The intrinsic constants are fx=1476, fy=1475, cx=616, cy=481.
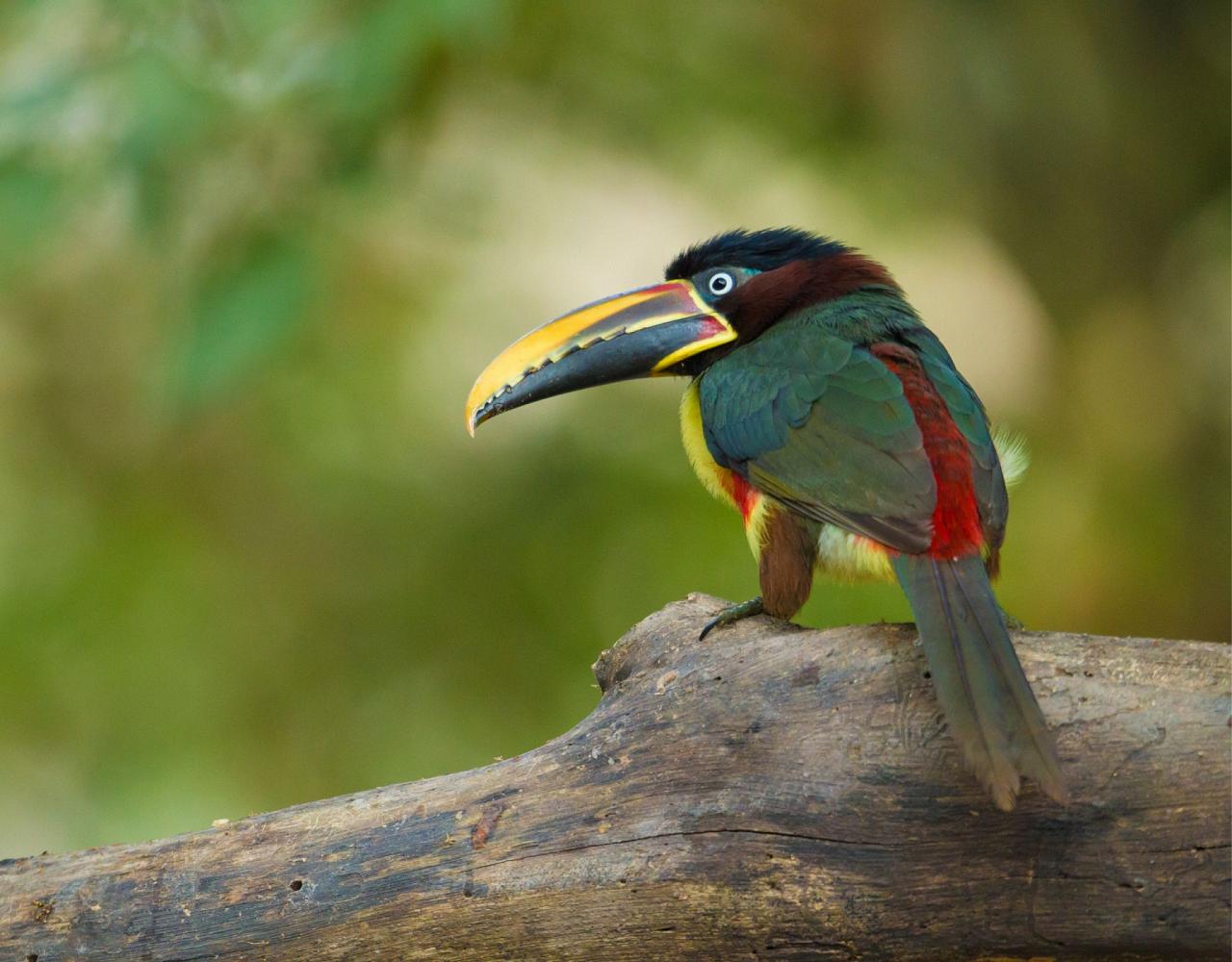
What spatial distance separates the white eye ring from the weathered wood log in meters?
0.96

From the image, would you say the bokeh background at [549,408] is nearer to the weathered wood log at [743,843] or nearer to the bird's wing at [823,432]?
the bird's wing at [823,432]

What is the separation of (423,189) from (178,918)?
2710 mm

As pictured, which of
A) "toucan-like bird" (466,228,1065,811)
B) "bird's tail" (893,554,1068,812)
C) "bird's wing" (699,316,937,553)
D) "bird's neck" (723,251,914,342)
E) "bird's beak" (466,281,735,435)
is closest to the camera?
→ "bird's tail" (893,554,1068,812)

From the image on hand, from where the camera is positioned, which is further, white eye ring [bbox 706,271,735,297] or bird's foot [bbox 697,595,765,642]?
white eye ring [bbox 706,271,735,297]

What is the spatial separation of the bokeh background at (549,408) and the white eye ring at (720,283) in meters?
1.57

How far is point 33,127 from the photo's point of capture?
3.69 metres

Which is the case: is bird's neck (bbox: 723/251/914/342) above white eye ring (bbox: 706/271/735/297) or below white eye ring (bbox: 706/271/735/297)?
below

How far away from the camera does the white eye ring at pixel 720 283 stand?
362 cm

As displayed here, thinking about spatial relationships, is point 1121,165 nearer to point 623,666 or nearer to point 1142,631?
point 1142,631

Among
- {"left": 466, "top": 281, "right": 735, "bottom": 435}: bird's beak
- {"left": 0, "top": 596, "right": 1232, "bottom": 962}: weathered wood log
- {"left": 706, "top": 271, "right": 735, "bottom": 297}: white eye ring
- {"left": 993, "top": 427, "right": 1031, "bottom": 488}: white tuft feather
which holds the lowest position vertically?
{"left": 0, "top": 596, "right": 1232, "bottom": 962}: weathered wood log

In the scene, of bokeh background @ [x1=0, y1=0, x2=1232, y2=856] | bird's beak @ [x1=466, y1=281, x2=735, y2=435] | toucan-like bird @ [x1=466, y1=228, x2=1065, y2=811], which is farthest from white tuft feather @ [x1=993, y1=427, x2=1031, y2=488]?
bokeh background @ [x1=0, y1=0, x2=1232, y2=856]

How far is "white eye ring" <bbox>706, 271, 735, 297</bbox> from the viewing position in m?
3.62

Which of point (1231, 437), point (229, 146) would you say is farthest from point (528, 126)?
point (1231, 437)

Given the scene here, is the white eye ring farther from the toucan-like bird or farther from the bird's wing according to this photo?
the bird's wing
